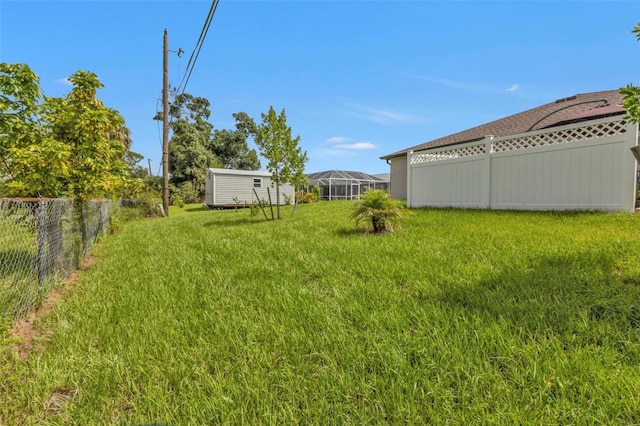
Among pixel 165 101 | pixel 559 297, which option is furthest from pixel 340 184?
pixel 559 297

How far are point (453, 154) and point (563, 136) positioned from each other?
3053 millimetres

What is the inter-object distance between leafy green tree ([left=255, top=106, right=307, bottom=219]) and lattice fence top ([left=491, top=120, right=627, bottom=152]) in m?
5.67

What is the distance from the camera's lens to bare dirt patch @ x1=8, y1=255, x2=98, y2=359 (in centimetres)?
213

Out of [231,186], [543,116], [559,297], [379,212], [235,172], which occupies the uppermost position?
[543,116]

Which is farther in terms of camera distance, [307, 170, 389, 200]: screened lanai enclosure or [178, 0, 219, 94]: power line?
[307, 170, 389, 200]: screened lanai enclosure

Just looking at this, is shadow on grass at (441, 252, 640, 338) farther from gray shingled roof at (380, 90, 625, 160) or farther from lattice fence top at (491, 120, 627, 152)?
gray shingled roof at (380, 90, 625, 160)

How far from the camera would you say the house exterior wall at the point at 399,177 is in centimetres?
1638

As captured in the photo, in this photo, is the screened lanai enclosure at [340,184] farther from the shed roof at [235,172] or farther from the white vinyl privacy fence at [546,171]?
the white vinyl privacy fence at [546,171]

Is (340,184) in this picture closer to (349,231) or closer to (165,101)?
(165,101)

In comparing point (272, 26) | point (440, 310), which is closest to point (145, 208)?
point (272, 26)

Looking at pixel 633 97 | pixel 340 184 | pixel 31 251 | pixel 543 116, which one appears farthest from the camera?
pixel 340 184

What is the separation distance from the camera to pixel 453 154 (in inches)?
367

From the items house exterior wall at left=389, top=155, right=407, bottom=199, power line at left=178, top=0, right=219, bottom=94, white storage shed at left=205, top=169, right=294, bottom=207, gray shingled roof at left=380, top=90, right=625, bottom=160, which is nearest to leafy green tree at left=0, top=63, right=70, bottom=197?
power line at left=178, top=0, right=219, bottom=94

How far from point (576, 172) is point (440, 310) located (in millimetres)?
6239
